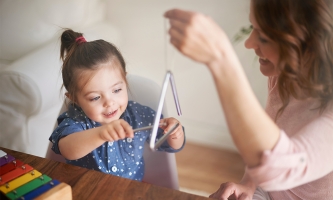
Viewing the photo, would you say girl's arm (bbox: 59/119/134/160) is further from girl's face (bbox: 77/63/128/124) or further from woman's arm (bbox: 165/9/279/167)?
woman's arm (bbox: 165/9/279/167)

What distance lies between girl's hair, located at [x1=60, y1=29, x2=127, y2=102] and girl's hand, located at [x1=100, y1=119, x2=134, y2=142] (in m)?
0.09

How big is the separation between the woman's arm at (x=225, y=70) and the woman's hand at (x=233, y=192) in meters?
0.24

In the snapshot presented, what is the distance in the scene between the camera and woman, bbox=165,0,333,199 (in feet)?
1.35

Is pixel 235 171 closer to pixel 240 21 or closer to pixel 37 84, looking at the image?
pixel 240 21

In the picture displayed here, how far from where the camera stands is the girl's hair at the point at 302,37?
0.45 m

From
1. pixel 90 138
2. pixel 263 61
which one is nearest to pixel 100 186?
pixel 90 138

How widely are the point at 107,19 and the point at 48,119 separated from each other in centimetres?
25

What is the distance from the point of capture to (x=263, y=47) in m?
0.50

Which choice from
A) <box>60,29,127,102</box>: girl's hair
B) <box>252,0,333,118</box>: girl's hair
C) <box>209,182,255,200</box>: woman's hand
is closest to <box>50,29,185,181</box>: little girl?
<box>60,29,127,102</box>: girl's hair

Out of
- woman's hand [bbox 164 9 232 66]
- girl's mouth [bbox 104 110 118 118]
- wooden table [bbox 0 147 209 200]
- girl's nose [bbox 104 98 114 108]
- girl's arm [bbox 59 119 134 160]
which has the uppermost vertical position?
woman's hand [bbox 164 9 232 66]

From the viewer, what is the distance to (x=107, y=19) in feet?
2.04

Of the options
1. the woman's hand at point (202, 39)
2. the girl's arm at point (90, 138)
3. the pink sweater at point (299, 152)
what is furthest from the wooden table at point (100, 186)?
the woman's hand at point (202, 39)

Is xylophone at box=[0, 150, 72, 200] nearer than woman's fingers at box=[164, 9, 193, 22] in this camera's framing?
No

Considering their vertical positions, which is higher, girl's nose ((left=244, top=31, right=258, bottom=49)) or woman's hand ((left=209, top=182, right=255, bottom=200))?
girl's nose ((left=244, top=31, right=258, bottom=49))
